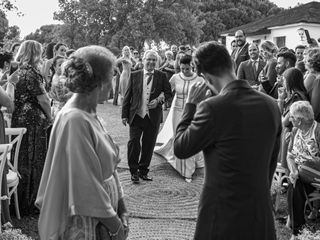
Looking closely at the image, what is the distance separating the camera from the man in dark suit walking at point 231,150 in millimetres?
2395

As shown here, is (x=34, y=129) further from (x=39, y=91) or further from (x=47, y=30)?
(x=47, y=30)

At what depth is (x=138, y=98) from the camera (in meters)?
7.42

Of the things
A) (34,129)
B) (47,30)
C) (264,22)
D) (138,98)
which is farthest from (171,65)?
(47,30)

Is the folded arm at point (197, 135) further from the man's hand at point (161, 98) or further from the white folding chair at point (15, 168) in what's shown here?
the man's hand at point (161, 98)

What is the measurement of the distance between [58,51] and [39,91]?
338 centimetres

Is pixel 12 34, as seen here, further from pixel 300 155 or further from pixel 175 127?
pixel 300 155

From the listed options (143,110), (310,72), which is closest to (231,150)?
(310,72)

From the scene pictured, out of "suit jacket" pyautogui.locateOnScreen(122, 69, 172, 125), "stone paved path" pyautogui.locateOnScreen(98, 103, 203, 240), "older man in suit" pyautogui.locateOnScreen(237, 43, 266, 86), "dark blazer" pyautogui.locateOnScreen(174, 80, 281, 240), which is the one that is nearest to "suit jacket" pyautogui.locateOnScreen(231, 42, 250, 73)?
"older man in suit" pyautogui.locateOnScreen(237, 43, 266, 86)

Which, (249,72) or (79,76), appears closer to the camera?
(79,76)

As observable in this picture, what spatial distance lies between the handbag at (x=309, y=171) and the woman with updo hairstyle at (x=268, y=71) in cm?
280

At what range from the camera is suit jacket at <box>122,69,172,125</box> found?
742 cm

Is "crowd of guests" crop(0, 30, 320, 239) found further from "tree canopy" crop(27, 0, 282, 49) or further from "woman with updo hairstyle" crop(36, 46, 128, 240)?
"tree canopy" crop(27, 0, 282, 49)

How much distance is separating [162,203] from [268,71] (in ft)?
11.0

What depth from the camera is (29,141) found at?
5.71 metres
